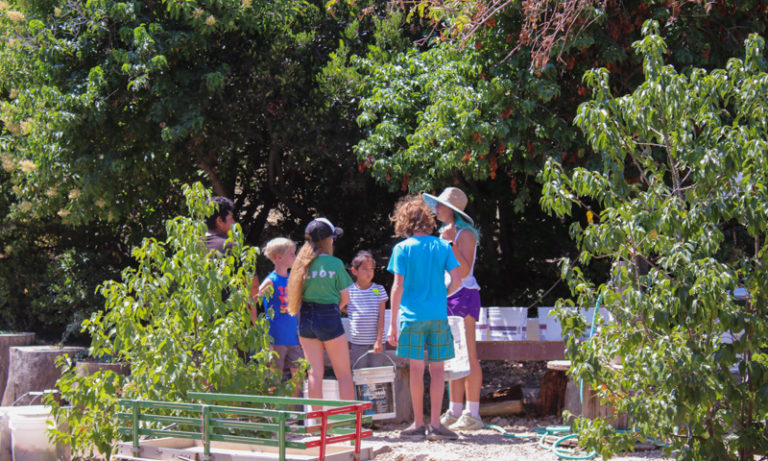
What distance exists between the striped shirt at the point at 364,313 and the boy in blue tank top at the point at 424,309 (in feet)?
2.70

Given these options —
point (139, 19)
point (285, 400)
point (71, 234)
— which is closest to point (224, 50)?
point (139, 19)

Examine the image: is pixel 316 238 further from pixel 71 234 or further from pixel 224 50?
pixel 71 234

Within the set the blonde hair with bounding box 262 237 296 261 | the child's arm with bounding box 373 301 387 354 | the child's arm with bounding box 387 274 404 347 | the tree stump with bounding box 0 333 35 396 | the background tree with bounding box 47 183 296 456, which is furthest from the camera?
the tree stump with bounding box 0 333 35 396

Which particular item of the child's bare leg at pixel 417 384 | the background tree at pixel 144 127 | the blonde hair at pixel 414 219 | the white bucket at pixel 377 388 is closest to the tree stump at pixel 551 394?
the white bucket at pixel 377 388

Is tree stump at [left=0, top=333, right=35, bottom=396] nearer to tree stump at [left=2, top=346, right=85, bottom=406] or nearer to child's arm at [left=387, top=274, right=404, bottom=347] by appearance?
tree stump at [left=2, top=346, right=85, bottom=406]

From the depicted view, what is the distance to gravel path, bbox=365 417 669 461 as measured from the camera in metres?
5.44

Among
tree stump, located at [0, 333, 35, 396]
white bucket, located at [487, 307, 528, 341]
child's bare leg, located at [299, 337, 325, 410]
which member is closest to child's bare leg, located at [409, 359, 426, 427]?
child's bare leg, located at [299, 337, 325, 410]

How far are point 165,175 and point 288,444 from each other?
7.54 metres

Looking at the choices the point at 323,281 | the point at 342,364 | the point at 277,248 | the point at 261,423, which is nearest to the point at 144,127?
the point at 277,248

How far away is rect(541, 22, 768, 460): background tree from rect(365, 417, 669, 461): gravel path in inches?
36.3

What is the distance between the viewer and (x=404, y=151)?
8.84 metres

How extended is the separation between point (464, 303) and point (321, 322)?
1274mm

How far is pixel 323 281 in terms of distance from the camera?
6.00 meters

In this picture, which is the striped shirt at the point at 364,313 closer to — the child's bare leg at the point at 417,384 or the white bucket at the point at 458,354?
the white bucket at the point at 458,354
